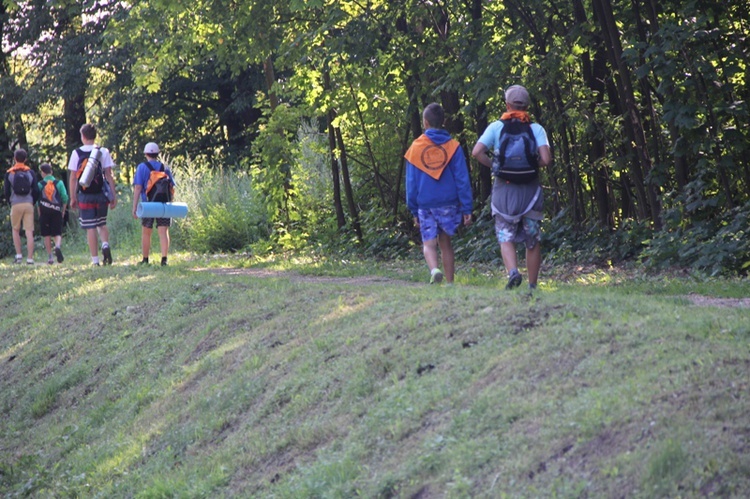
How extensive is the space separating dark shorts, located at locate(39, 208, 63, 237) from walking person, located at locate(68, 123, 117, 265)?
3.50 meters

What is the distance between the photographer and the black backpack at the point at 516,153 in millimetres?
8930

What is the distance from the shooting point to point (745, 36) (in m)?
13.2

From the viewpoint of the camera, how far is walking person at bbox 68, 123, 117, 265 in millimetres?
14445

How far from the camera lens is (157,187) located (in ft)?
47.1

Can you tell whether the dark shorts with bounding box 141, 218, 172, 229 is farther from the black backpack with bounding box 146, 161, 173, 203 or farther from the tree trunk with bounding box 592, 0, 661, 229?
the tree trunk with bounding box 592, 0, 661, 229

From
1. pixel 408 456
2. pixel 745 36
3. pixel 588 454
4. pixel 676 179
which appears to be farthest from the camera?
pixel 676 179

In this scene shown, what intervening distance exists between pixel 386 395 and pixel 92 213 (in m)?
9.37

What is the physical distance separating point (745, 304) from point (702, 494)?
5194 millimetres

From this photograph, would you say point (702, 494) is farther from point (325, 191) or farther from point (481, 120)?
point (325, 191)

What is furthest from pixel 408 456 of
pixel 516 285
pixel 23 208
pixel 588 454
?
pixel 23 208

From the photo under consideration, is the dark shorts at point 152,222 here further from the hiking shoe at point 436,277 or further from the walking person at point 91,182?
the hiking shoe at point 436,277

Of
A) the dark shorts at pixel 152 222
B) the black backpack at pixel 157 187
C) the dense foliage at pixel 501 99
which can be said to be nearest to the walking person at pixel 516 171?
the dense foliage at pixel 501 99

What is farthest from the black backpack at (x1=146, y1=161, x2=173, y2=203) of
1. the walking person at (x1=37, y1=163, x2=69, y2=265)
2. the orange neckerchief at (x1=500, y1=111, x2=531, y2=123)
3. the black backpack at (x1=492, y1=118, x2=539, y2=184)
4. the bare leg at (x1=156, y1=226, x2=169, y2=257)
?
the orange neckerchief at (x1=500, y1=111, x2=531, y2=123)

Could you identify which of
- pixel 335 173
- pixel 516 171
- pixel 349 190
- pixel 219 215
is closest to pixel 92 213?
pixel 335 173
